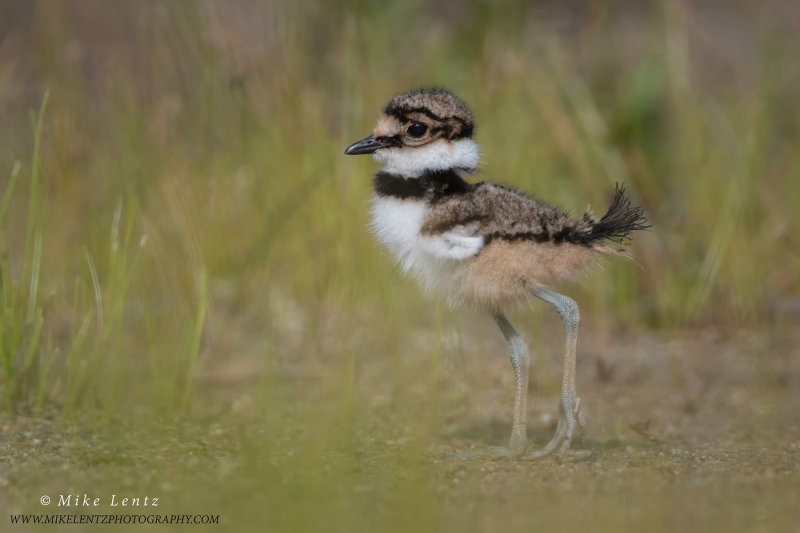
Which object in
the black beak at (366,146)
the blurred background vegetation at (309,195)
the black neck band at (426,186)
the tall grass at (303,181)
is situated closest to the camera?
the black neck band at (426,186)

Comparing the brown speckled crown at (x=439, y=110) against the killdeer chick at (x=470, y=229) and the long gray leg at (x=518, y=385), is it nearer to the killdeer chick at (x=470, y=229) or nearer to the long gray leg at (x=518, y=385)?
the killdeer chick at (x=470, y=229)

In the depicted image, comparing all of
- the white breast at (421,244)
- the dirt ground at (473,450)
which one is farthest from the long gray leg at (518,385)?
the white breast at (421,244)

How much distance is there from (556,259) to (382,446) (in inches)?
29.2

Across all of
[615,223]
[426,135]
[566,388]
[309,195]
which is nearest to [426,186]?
[426,135]

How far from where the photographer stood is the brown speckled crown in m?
3.27

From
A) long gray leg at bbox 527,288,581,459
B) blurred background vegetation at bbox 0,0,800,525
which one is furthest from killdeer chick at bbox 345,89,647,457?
blurred background vegetation at bbox 0,0,800,525

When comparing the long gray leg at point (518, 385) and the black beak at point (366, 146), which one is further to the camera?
the black beak at point (366, 146)

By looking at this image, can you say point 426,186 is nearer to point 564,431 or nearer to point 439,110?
point 439,110

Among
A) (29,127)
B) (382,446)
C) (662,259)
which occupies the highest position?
(29,127)

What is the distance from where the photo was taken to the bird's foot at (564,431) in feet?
10.1

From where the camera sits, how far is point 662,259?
4.68m

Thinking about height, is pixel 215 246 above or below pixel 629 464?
above

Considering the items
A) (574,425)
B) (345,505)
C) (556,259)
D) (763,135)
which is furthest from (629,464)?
(763,135)

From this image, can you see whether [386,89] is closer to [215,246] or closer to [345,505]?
[215,246]
